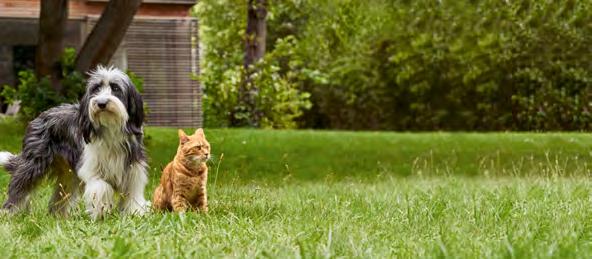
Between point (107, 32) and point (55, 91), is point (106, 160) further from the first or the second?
point (55, 91)

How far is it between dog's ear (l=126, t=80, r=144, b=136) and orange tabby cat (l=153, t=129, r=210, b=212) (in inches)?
12.2

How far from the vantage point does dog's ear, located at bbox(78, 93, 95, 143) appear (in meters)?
6.79

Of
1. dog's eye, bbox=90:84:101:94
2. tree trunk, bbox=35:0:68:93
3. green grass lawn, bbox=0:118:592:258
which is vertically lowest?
green grass lawn, bbox=0:118:592:258

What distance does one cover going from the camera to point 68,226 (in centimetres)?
634

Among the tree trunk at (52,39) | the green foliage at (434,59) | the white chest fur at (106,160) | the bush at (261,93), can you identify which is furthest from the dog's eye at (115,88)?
the bush at (261,93)

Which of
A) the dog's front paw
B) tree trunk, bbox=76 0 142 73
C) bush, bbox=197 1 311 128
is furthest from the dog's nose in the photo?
bush, bbox=197 1 311 128

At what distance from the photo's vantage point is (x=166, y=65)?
21.2m

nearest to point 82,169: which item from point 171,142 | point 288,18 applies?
point 171,142

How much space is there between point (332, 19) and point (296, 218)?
17.4 meters

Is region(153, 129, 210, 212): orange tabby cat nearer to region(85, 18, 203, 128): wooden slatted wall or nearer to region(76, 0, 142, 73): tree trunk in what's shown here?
region(76, 0, 142, 73): tree trunk

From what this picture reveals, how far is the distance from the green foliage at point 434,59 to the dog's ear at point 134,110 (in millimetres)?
11784

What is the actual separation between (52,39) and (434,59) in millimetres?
13973

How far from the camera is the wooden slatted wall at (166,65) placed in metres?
20.7

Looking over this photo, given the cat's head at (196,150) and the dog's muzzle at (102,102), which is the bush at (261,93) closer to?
the cat's head at (196,150)
